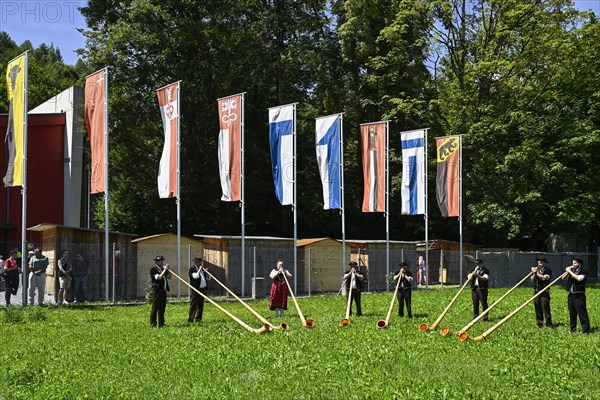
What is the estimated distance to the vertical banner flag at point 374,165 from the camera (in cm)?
3191

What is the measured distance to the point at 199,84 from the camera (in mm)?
44781

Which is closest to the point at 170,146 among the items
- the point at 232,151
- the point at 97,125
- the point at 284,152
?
the point at 232,151

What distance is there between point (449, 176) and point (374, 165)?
450 centimetres

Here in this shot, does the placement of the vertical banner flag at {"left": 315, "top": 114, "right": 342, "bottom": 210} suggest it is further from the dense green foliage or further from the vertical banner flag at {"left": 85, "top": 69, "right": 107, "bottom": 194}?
the dense green foliage

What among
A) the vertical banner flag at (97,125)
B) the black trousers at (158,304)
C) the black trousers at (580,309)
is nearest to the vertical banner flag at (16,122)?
the vertical banner flag at (97,125)

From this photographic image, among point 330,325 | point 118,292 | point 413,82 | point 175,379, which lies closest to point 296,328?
point 330,325

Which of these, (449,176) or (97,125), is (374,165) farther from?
(97,125)

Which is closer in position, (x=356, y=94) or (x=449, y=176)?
(x=449, y=176)

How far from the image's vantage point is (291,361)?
1262 centimetres

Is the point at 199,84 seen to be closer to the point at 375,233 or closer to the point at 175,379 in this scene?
the point at 375,233

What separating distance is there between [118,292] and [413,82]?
2593cm

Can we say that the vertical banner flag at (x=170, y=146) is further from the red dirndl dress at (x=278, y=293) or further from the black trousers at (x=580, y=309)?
the black trousers at (x=580, y=309)

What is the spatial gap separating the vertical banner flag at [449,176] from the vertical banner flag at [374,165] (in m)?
3.93

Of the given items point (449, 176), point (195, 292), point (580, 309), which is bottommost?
point (580, 309)
